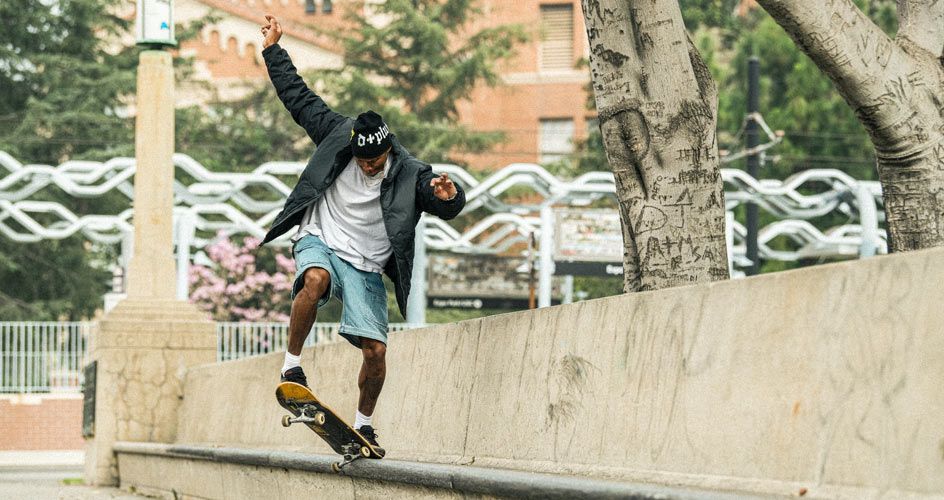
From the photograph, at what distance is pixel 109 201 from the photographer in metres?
42.8

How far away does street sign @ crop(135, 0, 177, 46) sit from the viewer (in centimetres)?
1470

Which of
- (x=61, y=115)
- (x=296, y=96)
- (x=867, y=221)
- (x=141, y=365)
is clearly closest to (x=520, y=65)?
(x=61, y=115)

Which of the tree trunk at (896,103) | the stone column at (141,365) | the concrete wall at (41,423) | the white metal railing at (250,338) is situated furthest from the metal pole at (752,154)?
the tree trunk at (896,103)

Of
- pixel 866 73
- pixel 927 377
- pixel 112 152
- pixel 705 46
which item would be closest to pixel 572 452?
pixel 927 377

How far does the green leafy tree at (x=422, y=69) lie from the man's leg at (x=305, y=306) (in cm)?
3678

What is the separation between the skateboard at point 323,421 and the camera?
7.28 metres

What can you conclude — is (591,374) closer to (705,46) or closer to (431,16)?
(705,46)

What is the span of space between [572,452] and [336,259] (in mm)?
1930

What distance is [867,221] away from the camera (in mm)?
25000

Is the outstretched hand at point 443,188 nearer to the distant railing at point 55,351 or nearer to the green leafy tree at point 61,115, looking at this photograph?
the distant railing at point 55,351

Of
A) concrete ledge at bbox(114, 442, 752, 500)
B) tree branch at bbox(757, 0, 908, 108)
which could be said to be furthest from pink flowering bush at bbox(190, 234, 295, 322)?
tree branch at bbox(757, 0, 908, 108)

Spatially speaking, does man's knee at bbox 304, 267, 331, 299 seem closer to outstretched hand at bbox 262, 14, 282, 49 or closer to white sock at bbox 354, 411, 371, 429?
white sock at bbox 354, 411, 371, 429

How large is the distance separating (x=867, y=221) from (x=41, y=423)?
44.2ft

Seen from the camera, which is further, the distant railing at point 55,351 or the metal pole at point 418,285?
the distant railing at point 55,351
